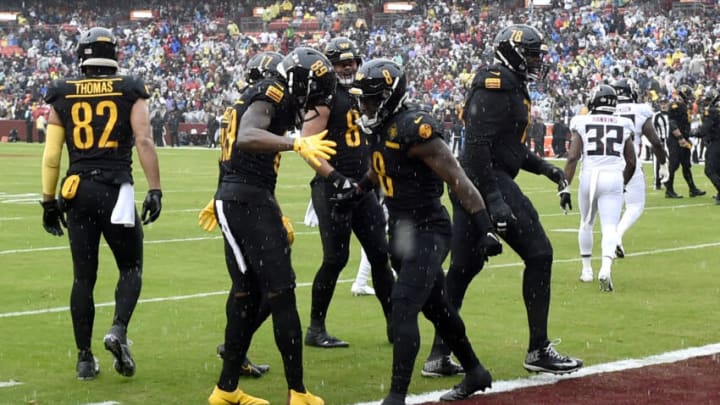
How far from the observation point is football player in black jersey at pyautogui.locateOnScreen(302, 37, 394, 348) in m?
7.95

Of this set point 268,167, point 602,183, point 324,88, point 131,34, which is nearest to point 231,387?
point 268,167

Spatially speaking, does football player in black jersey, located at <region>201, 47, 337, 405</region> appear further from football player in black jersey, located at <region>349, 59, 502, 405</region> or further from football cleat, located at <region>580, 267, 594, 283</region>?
football cleat, located at <region>580, 267, 594, 283</region>

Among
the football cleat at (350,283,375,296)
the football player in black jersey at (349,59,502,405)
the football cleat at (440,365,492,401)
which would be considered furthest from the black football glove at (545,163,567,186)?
the football cleat at (350,283,375,296)

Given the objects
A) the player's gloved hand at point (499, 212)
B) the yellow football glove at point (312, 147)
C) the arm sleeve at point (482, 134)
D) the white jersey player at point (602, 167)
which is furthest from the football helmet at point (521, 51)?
the white jersey player at point (602, 167)

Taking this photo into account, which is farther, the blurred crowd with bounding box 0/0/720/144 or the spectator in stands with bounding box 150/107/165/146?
the spectator in stands with bounding box 150/107/165/146

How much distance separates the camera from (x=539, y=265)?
717 cm

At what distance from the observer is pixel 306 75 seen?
6.32 metres

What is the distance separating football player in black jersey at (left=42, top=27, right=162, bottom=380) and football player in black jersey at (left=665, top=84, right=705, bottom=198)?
15.0m

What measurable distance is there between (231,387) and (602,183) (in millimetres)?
5605

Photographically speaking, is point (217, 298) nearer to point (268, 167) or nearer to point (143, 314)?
point (143, 314)

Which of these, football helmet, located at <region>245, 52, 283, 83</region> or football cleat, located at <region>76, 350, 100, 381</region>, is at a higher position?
football helmet, located at <region>245, 52, 283, 83</region>

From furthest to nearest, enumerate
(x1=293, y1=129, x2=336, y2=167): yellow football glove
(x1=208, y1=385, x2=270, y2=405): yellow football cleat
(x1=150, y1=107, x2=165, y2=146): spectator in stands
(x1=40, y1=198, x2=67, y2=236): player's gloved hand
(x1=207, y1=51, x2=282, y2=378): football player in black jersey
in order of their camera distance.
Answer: (x1=150, y1=107, x2=165, y2=146): spectator in stands → (x1=40, y1=198, x2=67, y2=236): player's gloved hand → (x1=207, y1=51, x2=282, y2=378): football player in black jersey → (x1=208, y1=385, x2=270, y2=405): yellow football cleat → (x1=293, y1=129, x2=336, y2=167): yellow football glove

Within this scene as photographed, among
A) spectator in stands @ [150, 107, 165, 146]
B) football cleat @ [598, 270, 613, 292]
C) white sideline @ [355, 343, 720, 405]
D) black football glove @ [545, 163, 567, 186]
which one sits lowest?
spectator in stands @ [150, 107, 165, 146]

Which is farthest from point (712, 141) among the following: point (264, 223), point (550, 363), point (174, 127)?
point (174, 127)
